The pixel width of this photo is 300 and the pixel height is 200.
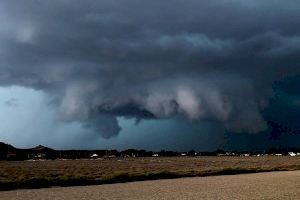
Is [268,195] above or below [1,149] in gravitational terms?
below

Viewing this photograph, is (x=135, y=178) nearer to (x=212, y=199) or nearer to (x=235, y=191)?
(x=235, y=191)

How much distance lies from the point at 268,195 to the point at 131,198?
7433 millimetres

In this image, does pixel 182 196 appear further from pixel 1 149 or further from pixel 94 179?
pixel 1 149

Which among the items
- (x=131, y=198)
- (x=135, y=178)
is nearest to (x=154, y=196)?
(x=131, y=198)

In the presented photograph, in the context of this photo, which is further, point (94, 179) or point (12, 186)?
point (94, 179)

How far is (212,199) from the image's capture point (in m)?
25.7

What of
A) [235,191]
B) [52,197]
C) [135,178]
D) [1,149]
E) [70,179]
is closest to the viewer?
[52,197]

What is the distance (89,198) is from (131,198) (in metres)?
2.22

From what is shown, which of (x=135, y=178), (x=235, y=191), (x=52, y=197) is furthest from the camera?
(x=135, y=178)

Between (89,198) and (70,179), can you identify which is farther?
(70,179)

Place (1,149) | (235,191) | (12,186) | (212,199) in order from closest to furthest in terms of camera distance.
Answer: (212,199), (235,191), (12,186), (1,149)

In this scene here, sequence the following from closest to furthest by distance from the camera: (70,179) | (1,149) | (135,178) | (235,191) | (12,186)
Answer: (235,191) → (12,186) → (70,179) → (135,178) → (1,149)

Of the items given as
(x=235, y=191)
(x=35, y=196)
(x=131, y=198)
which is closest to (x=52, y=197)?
(x=35, y=196)

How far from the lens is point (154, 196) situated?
90.3ft
